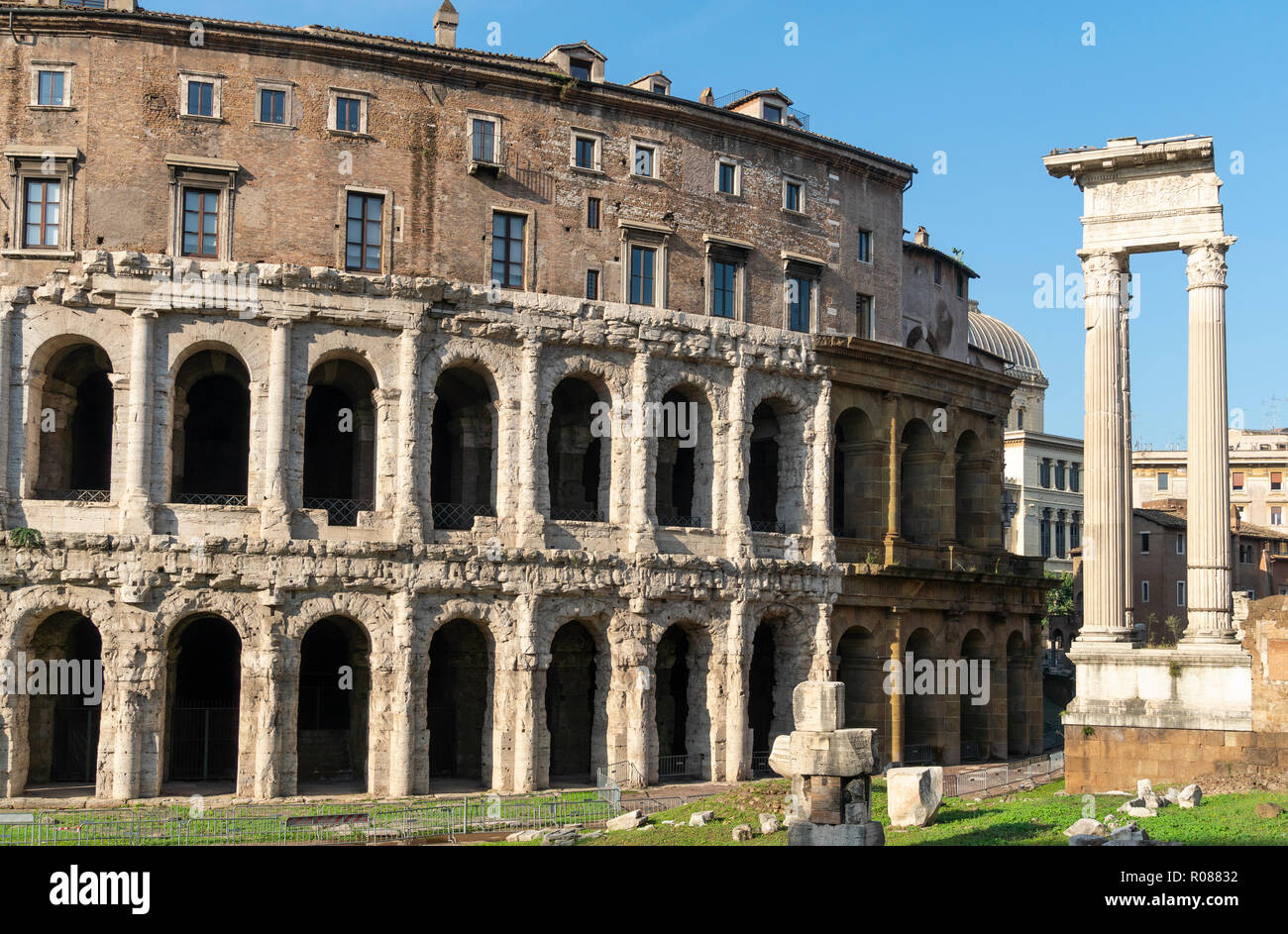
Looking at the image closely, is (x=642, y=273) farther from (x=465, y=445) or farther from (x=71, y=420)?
(x=71, y=420)

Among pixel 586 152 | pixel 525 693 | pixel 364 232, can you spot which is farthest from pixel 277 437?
pixel 586 152

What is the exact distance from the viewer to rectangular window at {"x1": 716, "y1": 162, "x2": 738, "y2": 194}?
145ft

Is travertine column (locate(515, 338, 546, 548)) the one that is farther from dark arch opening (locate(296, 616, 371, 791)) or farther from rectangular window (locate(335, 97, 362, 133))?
rectangular window (locate(335, 97, 362, 133))

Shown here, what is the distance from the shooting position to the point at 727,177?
44.5 metres

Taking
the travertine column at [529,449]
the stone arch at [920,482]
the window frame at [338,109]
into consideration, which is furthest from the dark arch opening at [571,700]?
the window frame at [338,109]

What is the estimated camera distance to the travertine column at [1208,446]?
108ft

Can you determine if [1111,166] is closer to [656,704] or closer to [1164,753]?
[1164,753]

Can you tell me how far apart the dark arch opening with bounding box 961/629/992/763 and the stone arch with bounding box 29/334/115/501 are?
93.6ft

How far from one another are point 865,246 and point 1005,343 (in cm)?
4589

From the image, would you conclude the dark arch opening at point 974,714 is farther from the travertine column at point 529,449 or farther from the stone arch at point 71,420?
the stone arch at point 71,420

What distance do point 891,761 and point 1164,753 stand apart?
13.7 metres
